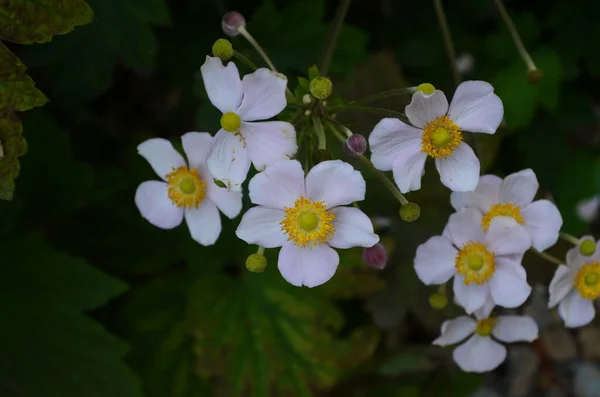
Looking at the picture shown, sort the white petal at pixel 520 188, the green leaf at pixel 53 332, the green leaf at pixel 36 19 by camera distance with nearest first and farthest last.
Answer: the green leaf at pixel 36 19 → the white petal at pixel 520 188 → the green leaf at pixel 53 332

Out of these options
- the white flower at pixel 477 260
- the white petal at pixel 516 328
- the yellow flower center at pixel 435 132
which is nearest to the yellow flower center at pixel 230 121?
the yellow flower center at pixel 435 132

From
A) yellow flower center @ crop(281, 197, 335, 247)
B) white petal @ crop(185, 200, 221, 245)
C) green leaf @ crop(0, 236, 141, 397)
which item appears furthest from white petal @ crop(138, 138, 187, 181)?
green leaf @ crop(0, 236, 141, 397)

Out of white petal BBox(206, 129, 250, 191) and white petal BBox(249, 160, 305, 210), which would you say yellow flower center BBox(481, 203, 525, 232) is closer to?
white petal BBox(249, 160, 305, 210)

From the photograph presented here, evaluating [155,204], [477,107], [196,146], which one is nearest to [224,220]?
[155,204]

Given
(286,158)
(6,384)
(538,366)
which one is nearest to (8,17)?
(286,158)

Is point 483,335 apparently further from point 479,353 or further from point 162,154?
point 162,154

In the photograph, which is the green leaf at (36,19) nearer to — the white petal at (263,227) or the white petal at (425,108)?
the white petal at (263,227)
